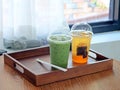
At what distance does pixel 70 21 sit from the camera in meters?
2.00

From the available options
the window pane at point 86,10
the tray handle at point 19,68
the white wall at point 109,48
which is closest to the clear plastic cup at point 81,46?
the tray handle at point 19,68

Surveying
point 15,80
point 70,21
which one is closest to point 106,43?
point 70,21

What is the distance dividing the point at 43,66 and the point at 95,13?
42.4 inches

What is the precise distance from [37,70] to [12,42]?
1.89ft

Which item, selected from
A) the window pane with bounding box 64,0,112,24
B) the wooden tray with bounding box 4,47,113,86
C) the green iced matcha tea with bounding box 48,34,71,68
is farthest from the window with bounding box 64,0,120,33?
the green iced matcha tea with bounding box 48,34,71,68

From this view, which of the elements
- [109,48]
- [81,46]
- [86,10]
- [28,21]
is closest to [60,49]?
[81,46]

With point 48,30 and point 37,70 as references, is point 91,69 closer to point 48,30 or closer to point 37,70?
point 37,70

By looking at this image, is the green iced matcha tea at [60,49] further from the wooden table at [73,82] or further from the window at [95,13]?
the window at [95,13]

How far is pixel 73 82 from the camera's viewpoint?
1038 mm

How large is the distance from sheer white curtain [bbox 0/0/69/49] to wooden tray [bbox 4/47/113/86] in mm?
382

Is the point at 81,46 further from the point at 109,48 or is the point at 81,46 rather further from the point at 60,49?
the point at 109,48

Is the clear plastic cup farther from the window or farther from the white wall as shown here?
the window

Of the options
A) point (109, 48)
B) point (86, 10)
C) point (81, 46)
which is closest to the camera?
point (81, 46)

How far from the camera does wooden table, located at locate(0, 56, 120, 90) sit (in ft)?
3.26
